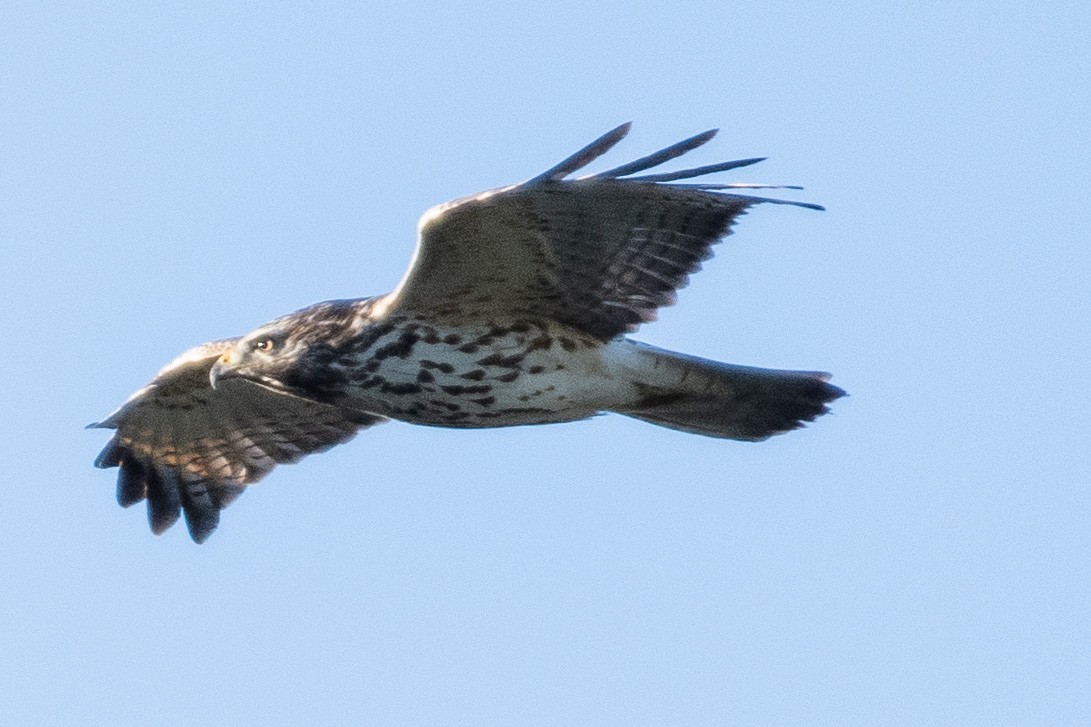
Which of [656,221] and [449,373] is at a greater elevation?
[656,221]

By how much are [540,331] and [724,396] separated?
0.90 metres

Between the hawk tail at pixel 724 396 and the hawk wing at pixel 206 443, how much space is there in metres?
2.09

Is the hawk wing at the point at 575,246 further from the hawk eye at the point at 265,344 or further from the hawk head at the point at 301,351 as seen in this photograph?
the hawk eye at the point at 265,344

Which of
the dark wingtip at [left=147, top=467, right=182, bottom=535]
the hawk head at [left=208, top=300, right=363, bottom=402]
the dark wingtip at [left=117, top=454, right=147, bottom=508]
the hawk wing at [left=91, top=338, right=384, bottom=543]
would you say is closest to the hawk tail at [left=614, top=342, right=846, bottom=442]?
the hawk head at [left=208, top=300, right=363, bottom=402]

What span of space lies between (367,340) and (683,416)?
1.50m

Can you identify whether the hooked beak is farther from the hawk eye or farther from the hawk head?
the hawk eye

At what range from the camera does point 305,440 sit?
10.3m

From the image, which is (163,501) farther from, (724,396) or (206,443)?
(724,396)

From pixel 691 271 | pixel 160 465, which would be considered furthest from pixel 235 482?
pixel 691 271

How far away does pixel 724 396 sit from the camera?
28.3 feet

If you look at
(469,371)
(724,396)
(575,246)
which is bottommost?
(724,396)

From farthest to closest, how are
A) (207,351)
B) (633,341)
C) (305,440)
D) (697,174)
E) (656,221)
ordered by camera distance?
1. (305,440)
2. (207,351)
3. (633,341)
4. (656,221)
5. (697,174)

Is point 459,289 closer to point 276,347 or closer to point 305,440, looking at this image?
point 276,347

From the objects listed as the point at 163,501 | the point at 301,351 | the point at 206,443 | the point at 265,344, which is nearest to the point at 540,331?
the point at 301,351
